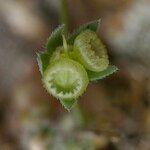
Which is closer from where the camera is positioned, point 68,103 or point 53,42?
point 68,103

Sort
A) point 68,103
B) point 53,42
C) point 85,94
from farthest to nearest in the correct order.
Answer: point 85,94
point 53,42
point 68,103

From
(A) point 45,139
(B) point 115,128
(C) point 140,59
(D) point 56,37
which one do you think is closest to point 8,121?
(A) point 45,139

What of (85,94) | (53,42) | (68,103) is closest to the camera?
(68,103)

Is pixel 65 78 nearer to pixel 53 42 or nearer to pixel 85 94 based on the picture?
pixel 53 42

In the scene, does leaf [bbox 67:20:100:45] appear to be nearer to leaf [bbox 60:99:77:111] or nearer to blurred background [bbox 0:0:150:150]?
leaf [bbox 60:99:77:111]

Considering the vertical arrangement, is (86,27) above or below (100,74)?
above

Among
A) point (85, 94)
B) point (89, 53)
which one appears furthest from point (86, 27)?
point (85, 94)

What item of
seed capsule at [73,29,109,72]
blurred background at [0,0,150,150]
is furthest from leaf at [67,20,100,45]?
blurred background at [0,0,150,150]
